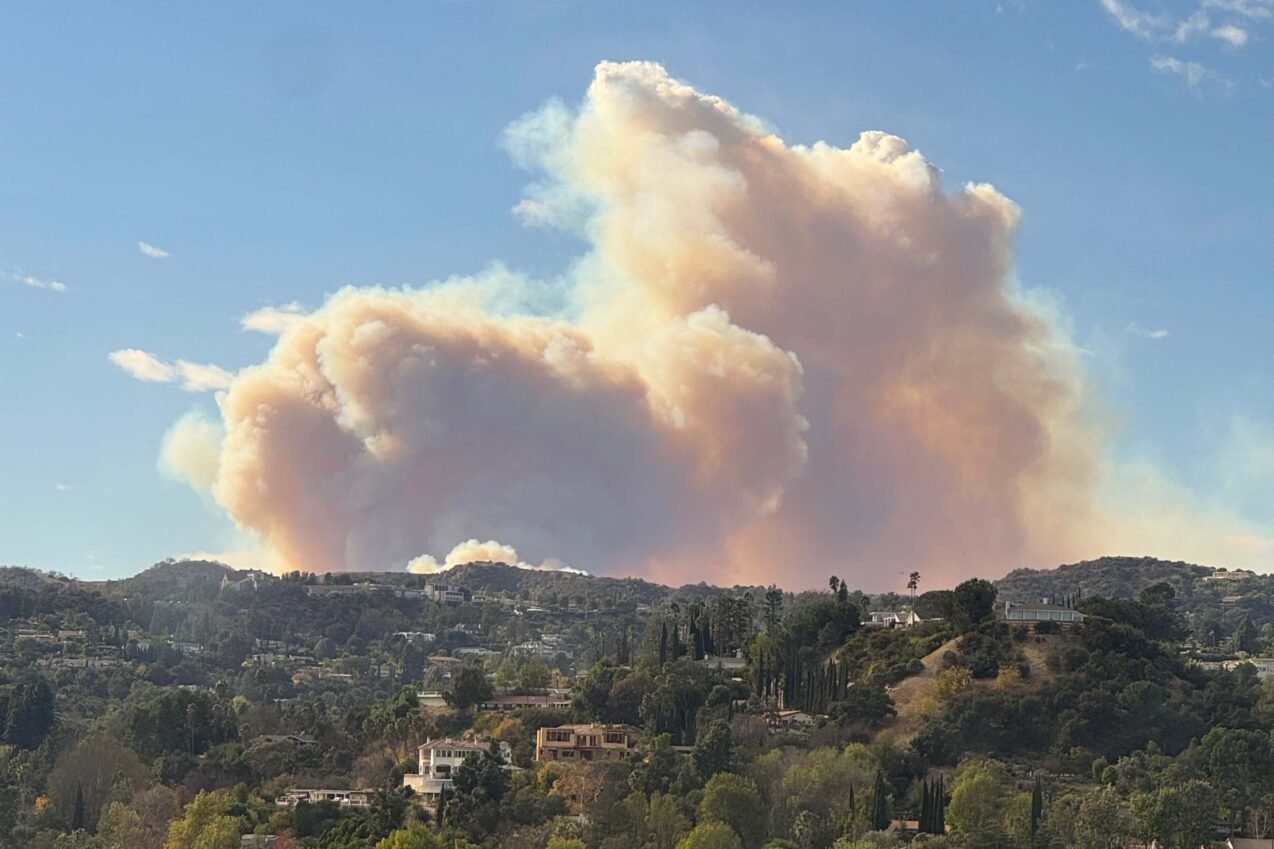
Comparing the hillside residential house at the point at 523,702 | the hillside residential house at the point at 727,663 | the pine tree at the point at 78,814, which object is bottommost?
the pine tree at the point at 78,814

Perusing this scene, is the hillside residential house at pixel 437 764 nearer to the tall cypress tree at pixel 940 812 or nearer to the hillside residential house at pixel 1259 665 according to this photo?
the tall cypress tree at pixel 940 812

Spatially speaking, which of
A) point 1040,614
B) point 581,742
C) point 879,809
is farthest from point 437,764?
point 1040,614

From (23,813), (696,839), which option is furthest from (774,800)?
(23,813)

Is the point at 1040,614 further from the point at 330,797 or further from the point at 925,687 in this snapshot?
the point at 330,797

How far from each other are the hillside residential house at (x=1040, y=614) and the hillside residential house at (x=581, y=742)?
101 ft

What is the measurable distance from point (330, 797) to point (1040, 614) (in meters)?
51.2

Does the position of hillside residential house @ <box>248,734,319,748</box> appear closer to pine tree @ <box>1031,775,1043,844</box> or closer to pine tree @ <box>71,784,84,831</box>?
pine tree @ <box>71,784,84,831</box>

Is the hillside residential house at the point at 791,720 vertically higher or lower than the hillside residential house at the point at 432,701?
lower

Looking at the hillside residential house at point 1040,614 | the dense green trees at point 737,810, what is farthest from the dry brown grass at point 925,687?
the dense green trees at point 737,810

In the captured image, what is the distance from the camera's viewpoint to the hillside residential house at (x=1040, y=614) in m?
122

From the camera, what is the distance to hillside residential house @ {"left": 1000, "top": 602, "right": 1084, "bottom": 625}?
12194 centimetres

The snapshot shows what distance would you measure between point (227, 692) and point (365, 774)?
190ft

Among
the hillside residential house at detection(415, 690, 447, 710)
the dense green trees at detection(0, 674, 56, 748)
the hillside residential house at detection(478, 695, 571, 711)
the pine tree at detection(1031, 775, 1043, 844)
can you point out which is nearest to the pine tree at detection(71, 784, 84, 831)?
the hillside residential house at detection(415, 690, 447, 710)

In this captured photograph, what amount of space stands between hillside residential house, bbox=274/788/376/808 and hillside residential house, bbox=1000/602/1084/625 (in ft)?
149
